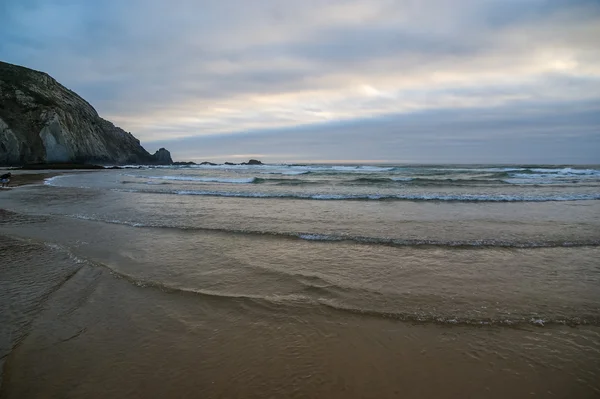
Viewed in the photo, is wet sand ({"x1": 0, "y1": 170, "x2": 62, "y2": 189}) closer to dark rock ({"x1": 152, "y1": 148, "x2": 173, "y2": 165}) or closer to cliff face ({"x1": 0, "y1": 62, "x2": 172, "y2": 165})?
cliff face ({"x1": 0, "y1": 62, "x2": 172, "y2": 165})

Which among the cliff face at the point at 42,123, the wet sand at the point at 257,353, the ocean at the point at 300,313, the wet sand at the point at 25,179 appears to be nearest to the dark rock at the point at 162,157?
the cliff face at the point at 42,123

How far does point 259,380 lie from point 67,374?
1659 mm

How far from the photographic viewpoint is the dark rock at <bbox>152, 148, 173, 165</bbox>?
305 feet

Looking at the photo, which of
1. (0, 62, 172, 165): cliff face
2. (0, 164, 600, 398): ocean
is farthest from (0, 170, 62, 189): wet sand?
(0, 62, 172, 165): cliff face

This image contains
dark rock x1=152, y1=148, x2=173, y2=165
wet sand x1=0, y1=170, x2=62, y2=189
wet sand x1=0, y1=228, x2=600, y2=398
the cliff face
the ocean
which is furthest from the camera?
dark rock x1=152, y1=148, x2=173, y2=165

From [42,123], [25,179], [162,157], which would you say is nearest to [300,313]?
[25,179]

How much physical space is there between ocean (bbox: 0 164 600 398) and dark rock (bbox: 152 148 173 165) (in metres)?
92.5

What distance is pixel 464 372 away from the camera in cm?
281

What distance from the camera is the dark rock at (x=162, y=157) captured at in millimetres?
93094

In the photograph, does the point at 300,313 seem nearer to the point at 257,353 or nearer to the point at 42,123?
the point at 257,353

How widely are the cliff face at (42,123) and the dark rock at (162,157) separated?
22.4m

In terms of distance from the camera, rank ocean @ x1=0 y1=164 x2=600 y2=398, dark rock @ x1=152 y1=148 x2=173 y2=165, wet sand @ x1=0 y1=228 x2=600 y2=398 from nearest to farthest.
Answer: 1. wet sand @ x1=0 y1=228 x2=600 y2=398
2. ocean @ x1=0 y1=164 x2=600 y2=398
3. dark rock @ x1=152 y1=148 x2=173 y2=165

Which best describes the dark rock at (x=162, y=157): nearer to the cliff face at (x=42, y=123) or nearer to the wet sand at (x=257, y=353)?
the cliff face at (x=42, y=123)

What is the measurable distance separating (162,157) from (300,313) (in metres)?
100
